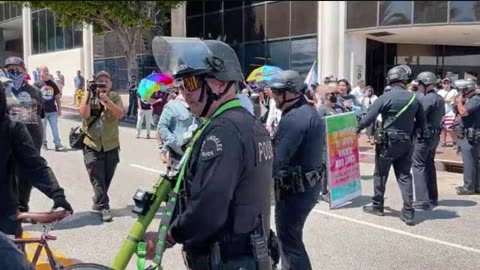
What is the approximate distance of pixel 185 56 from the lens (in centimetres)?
234

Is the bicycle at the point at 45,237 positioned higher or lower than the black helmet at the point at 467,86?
lower

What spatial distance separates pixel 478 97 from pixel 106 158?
18.4 ft

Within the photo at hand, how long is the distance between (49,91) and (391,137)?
7.71 metres

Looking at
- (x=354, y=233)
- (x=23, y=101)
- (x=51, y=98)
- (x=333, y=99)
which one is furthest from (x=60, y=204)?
(x=51, y=98)

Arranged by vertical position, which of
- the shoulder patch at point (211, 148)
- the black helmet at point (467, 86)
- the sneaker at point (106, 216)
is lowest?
the sneaker at point (106, 216)

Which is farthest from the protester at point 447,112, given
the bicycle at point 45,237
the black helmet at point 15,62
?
the bicycle at point 45,237

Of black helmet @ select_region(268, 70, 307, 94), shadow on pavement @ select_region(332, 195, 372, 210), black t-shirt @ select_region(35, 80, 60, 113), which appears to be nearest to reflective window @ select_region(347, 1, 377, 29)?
black helmet @ select_region(268, 70, 307, 94)

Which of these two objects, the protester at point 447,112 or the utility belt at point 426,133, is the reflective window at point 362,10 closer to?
the utility belt at point 426,133

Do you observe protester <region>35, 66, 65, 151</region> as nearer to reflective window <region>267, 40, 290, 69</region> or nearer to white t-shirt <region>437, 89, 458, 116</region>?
reflective window <region>267, 40, 290, 69</region>

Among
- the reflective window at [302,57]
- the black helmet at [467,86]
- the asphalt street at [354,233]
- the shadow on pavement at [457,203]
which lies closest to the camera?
the asphalt street at [354,233]

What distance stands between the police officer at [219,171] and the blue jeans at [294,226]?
1.62m

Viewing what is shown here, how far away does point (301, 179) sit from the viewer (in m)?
4.11

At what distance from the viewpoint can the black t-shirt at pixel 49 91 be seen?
11.4 meters

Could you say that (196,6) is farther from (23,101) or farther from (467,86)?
(467,86)
